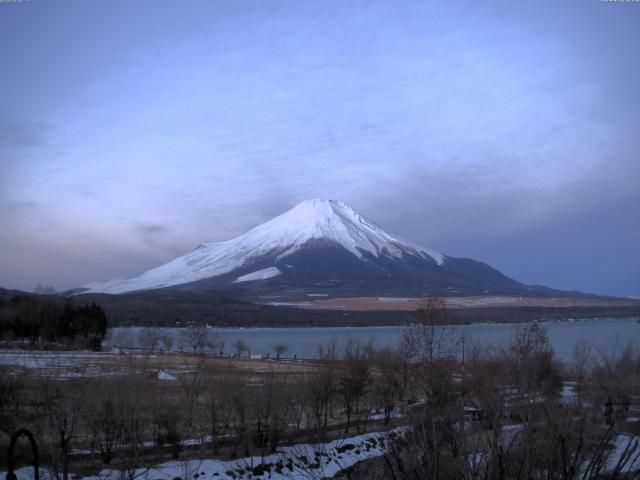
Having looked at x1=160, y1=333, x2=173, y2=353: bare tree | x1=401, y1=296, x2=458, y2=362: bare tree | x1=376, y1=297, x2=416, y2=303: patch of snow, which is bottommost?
x1=160, y1=333, x2=173, y2=353: bare tree

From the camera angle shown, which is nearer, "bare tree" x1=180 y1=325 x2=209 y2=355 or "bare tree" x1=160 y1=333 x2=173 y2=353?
"bare tree" x1=180 y1=325 x2=209 y2=355

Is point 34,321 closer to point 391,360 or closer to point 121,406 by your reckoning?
point 391,360

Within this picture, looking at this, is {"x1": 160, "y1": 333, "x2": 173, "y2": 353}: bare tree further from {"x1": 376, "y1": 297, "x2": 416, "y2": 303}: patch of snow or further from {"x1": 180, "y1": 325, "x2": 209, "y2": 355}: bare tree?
{"x1": 376, "y1": 297, "x2": 416, "y2": 303}: patch of snow

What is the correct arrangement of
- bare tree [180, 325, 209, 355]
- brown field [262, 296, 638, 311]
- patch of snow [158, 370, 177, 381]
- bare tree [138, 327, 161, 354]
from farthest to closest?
brown field [262, 296, 638, 311], bare tree [180, 325, 209, 355], bare tree [138, 327, 161, 354], patch of snow [158, 370, 177, 381]

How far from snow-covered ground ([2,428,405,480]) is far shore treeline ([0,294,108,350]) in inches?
1510

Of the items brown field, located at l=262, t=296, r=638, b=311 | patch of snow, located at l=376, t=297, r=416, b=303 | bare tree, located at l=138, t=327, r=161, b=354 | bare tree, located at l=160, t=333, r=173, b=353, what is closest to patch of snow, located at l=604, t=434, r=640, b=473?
bare tree, located at l=138, t=327, r=161, b=354

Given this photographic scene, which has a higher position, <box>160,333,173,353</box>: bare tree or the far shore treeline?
the far shore treeline

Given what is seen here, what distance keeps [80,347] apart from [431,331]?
1449 inches

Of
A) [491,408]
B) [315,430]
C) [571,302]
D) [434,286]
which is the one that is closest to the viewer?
[491,408]

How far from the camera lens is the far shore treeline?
56000 millimetres

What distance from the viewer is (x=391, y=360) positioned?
30.0 m

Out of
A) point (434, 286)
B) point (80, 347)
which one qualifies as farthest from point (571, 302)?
point (80, 347)

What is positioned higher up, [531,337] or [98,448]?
[531,337]

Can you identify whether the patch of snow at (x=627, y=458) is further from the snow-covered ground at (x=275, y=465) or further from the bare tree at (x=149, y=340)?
the bare tree at (x=149, y=340)
